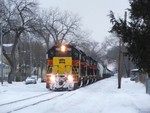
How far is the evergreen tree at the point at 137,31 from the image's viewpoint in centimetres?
1781

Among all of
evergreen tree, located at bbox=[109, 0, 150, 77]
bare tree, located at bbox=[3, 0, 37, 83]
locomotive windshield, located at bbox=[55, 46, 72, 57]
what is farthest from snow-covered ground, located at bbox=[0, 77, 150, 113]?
bare tree, located at bbox=[3, 0, 37, 83]

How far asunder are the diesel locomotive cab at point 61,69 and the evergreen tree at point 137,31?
21.8 meters

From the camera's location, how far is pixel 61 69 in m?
40.9

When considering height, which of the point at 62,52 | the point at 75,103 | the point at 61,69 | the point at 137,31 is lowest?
the point at 75,103

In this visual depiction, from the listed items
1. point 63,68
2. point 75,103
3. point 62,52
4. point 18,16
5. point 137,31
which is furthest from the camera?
point 18,16

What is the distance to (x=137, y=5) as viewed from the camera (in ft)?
58.7

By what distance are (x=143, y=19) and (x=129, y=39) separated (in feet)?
3.45

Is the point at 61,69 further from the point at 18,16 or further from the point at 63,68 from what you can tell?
the point at 18,16

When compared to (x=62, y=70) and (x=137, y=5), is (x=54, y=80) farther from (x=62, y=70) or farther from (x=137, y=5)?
(x=137, y=5)

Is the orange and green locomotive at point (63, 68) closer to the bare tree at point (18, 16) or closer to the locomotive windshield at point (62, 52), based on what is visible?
the locomotive windshield at point (62, 52)

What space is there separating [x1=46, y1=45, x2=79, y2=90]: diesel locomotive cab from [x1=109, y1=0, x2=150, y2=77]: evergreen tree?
21.8m

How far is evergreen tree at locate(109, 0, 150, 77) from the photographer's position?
58.4ft

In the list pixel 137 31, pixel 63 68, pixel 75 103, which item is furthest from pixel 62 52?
pixel 137 31

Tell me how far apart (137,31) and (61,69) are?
23.3m
